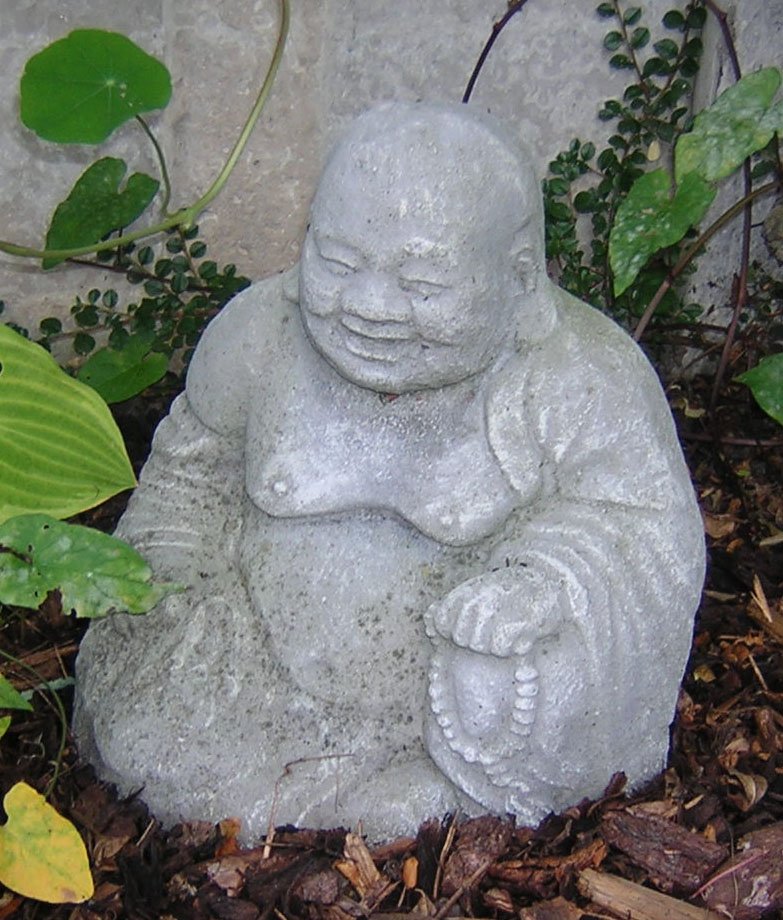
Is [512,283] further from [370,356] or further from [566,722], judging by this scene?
[566,722]

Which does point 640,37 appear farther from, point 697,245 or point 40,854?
point 40,854

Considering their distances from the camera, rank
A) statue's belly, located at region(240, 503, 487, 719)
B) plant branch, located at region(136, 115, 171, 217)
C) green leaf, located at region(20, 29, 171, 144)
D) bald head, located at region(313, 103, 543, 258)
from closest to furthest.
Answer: bald head, located at region(313, 103, 543, 258)
statue's belly, located at region(240, 503, 487, 719)
green leaf, located at region(20, 29, 171, 144)
plant branch, located at region(136, 115, 171, 217)

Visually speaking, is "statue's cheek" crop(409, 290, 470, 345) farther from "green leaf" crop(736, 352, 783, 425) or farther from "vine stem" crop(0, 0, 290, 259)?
"green leaf" crop(736, 352, 783, 425)

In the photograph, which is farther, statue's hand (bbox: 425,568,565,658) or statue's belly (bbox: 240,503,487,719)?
statue's belly (bbox: 240,503,487,719)

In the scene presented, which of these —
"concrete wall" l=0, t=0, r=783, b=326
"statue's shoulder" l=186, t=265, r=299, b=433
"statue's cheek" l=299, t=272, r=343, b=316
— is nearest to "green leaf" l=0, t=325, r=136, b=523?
"statue's shoulder" l=186, t=265, r=299, b=433

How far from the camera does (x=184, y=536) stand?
87.8 inches

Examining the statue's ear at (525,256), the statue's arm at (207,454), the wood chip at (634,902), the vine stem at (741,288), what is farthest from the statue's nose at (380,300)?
Answer: the vine stem at (741,288)

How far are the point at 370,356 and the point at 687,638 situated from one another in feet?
2.05

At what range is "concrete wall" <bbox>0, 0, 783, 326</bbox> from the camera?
3.03m

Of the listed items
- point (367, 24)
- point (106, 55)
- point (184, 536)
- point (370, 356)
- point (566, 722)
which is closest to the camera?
point (370, 356)

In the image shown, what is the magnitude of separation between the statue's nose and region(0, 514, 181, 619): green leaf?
0.47m

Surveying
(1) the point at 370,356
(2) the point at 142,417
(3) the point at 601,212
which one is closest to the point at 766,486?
(3) the point at 601,212

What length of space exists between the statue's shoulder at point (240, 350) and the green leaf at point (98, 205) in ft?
2.65

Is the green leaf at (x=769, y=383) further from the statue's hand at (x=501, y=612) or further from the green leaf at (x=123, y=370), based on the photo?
the green leaf at (x=123, y=370)
